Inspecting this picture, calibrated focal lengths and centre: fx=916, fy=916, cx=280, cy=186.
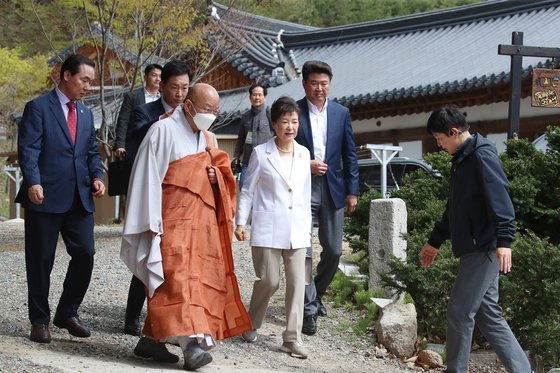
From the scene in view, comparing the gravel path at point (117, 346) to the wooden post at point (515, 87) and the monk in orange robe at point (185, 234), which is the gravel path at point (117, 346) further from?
the wooden post at point (515, 87)

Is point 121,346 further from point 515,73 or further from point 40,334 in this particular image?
point 515,73

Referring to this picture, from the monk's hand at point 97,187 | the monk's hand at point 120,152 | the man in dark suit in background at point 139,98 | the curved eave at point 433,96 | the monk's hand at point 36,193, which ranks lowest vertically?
the monk's hand at point 36,193

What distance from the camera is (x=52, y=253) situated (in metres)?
6.03

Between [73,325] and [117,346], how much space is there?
1.07 ft

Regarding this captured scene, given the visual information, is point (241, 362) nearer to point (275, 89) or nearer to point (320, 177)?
point (320, 177)

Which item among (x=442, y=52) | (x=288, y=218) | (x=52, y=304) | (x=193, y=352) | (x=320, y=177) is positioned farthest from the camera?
(x=442, y=52)

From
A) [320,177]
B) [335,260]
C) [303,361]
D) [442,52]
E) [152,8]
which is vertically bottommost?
[303,361]

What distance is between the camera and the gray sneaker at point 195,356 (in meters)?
5.44

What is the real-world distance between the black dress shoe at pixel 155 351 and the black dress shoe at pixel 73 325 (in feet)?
1.91

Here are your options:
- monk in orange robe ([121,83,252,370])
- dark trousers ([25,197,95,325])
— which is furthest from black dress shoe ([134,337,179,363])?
dark trousers ([25,197,95,325])

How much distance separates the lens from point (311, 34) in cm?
2455

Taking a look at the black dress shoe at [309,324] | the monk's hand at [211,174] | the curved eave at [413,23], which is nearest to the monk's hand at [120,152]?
the monk's hand at [211,174]

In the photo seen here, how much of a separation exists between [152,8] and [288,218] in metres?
7.13

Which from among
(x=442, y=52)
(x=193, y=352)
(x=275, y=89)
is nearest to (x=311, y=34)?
(x=275, y=89)
